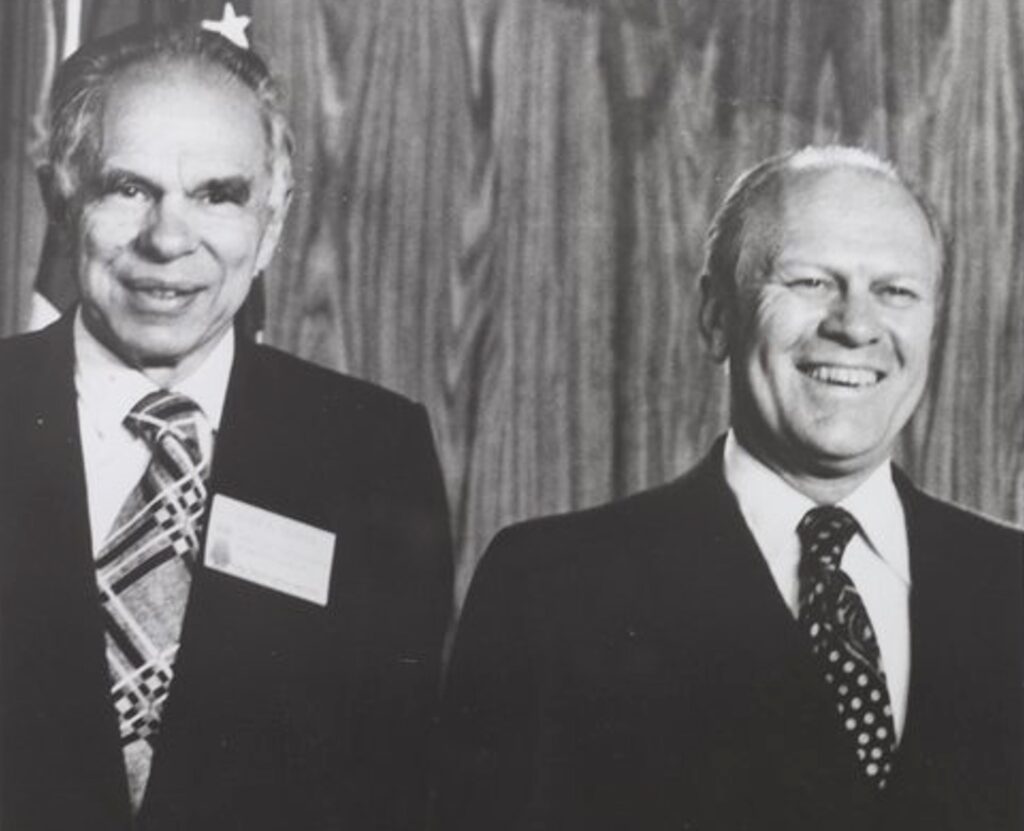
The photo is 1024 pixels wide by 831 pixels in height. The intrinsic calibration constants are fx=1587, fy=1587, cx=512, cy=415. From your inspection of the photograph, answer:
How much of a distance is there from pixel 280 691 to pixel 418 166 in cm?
72

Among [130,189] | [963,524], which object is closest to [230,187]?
[130,189]

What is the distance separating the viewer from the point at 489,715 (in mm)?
2059

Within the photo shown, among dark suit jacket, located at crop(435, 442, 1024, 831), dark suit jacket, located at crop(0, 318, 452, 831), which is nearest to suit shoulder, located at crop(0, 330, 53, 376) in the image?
dark suit jacket, located at crop(0, 318, 452, 831)

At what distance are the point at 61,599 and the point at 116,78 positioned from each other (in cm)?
68

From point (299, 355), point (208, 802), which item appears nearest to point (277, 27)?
point (299, 355)

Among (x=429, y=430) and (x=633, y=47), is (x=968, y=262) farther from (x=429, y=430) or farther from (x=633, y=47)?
(x=429, y=430)

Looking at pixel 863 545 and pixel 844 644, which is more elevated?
pixel 863 545

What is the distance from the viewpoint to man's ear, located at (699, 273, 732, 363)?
2.13 metres

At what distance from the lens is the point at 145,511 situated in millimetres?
2047

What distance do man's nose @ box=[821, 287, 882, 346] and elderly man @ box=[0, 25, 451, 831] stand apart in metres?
0.56

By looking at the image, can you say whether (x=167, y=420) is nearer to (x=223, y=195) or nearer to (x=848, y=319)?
(x=223, y=195)

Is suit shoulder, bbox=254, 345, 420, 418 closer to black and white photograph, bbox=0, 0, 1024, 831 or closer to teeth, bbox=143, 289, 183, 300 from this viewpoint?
black and white photograph, bbox=0, 0, 1024, 831

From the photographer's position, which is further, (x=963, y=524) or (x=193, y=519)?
(x=963, y=524)

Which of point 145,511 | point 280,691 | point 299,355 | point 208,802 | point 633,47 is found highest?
point 633,47
